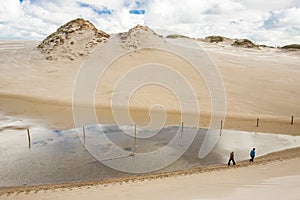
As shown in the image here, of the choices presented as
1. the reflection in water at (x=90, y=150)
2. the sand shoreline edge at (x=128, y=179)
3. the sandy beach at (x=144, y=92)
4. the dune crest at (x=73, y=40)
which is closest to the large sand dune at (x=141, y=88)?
the sandy beach at (x=144, y=92)

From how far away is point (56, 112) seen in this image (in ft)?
70.6

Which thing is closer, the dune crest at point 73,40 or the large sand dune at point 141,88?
the large sand dune at point 141,88

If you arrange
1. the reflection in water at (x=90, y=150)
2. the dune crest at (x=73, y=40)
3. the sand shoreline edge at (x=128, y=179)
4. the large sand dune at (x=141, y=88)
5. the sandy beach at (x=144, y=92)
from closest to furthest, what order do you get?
the sand shoreline edge at (x=128, y=179), the reflection in water at (x=90, y=150), the sandy beach at (x=144, y=92), the large sand dune at (x=141, y=88), the dune crest at (x=73, y=40)

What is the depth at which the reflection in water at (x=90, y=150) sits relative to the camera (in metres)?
11.5

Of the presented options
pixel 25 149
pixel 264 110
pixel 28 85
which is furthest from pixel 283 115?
pixel 28 85

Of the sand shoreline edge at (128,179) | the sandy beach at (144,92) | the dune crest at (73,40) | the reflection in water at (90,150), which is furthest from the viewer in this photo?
the dune crest at (73,40)

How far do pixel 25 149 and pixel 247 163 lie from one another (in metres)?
11.4

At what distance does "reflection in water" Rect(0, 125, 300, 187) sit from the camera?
11476 mm

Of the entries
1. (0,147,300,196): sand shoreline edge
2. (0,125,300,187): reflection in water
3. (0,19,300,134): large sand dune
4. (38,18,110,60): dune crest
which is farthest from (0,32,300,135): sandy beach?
(0,147,300,196): sand shoreline edge

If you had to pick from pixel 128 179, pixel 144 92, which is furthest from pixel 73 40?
pixel 128 179

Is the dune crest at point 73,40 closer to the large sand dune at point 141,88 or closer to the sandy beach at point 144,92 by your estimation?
the large sand dune at point 141,88

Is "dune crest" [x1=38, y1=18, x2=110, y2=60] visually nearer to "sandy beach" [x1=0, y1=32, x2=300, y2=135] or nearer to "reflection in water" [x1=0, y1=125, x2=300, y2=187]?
"sandy beach" [x1=0, y1=32, x2=300, y2=135]

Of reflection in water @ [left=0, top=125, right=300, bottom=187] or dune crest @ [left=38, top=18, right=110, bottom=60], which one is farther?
dune crest @ [left=38, top=18, right=110, bottom=60]

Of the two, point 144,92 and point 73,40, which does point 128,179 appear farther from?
point 73,40
